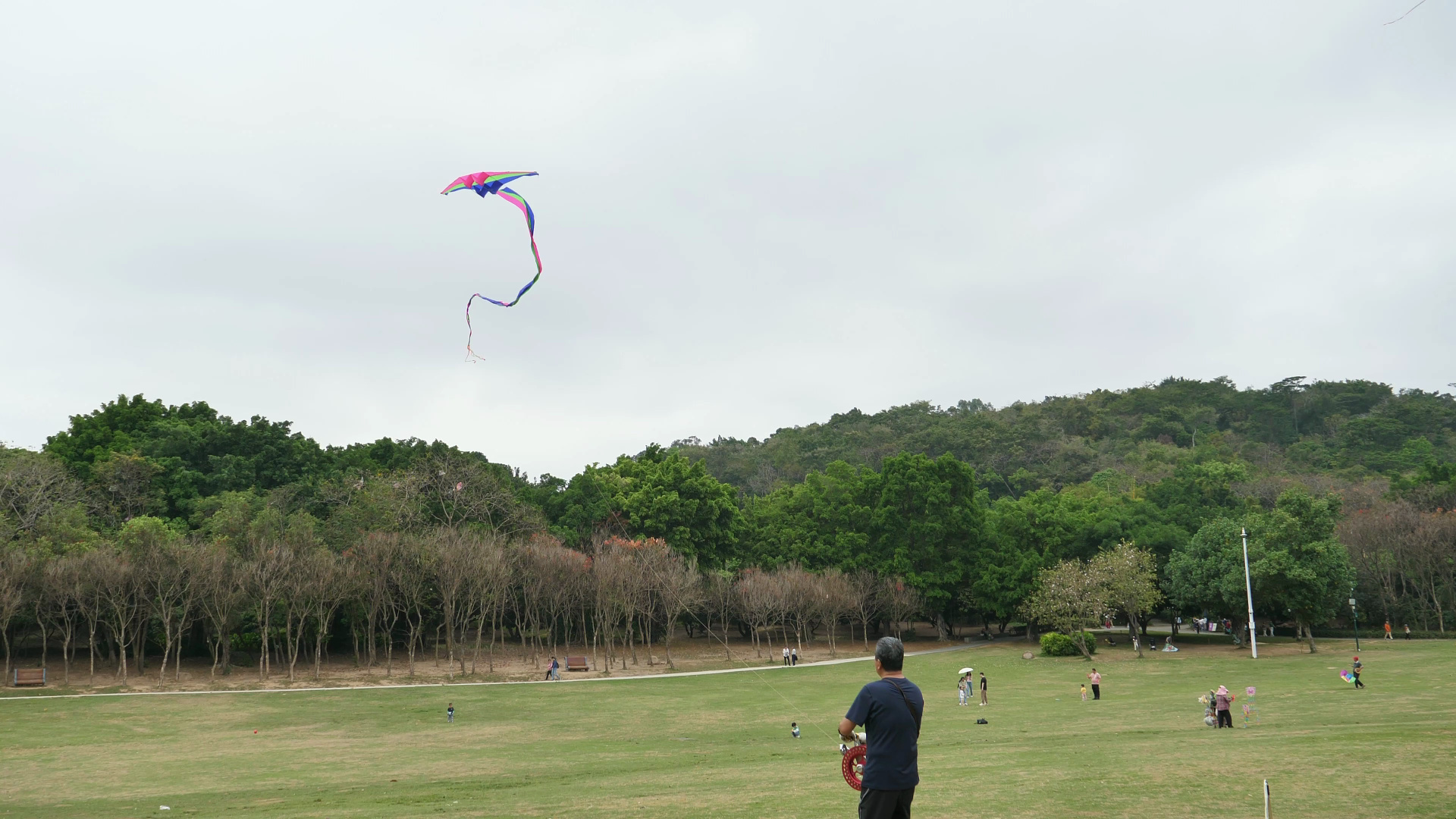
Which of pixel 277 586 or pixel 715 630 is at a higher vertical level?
pixel 277 586

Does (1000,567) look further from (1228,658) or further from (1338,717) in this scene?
(1338,717)

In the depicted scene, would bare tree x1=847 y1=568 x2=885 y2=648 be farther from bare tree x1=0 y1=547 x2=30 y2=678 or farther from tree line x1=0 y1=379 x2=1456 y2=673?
bare tree x1=0 y1=547 x2=30 y2=678

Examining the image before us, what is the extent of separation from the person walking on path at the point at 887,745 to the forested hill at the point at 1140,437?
106 m

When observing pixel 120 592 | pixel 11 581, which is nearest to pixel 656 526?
pixel 120 592

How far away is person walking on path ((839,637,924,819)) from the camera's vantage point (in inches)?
277

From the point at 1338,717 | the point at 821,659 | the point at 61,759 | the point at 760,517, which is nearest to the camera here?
the point at 1338,717

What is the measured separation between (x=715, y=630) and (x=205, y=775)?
5929cm

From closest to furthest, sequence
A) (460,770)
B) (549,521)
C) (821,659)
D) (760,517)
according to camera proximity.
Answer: (460,770) < (821,659) < (549,521) < (760,517)

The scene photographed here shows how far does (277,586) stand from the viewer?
49812 mm

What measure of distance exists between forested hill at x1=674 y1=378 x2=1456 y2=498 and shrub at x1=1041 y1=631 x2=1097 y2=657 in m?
56.1

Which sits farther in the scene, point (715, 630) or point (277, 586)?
point (715, 630)

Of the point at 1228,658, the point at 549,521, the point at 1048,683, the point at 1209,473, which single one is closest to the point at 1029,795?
the point at 1048,683

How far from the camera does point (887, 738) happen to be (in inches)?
278

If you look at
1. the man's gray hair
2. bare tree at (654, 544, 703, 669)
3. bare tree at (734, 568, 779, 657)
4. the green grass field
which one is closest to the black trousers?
the man's gray hair
